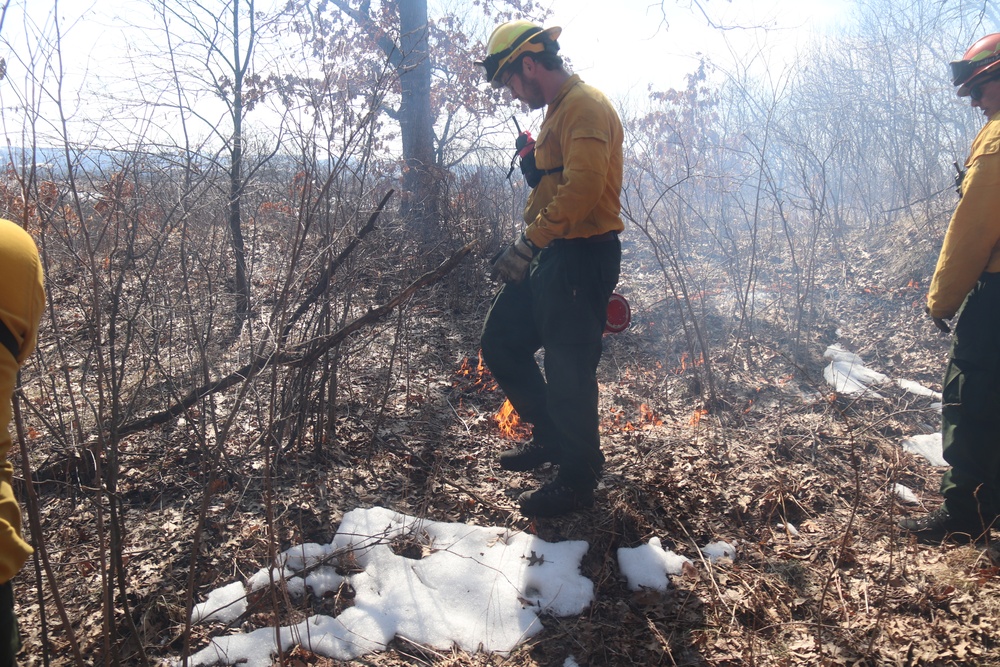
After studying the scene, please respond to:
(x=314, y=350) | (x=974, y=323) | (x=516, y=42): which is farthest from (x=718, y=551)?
(x=516, y=42)

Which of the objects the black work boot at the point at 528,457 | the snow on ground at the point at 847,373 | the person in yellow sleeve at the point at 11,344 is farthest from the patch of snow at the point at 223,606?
the snow on ground at the point at 847,373

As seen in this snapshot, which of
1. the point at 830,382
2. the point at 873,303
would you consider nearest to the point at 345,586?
the point at 830,382

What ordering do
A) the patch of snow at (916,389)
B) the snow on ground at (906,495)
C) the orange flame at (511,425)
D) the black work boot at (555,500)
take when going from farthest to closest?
the patch of snow at (916,389) → the orange flame at (511,425) → the snow on ground at (906,495) → the black work boot at (555,500)

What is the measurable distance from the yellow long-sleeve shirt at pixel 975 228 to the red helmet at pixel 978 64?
188 millimetres

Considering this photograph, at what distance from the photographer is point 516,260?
10.1ft

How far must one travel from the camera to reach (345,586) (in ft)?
8.45

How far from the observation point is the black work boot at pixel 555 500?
2.93 m

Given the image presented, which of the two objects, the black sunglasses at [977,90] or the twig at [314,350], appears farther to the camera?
the twig at [314,350]

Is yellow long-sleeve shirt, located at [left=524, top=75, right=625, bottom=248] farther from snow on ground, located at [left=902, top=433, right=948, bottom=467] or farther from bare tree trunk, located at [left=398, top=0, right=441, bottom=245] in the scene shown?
bare tree trunk, located at [left=398, top=0, right=441, bottom=245]

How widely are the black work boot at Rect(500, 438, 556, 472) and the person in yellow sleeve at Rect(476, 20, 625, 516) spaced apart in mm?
349

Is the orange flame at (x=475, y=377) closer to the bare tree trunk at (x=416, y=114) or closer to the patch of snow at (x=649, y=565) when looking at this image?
the patch of snow at (x=649, y=565)

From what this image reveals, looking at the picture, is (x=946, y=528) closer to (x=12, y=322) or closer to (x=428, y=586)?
(x=428, y=586)

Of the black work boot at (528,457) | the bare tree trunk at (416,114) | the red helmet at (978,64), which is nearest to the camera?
the red helmet at (978,64)

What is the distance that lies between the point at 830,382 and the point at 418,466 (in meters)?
3.88
